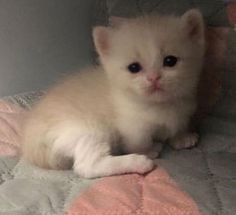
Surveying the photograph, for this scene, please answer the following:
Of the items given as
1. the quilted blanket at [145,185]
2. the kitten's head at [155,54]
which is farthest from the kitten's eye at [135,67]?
the quilted blanket at [145,185]

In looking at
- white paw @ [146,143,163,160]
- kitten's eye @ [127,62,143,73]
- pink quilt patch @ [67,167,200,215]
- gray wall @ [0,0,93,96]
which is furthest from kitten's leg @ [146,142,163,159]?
gray wall @ [0,0,93,96]

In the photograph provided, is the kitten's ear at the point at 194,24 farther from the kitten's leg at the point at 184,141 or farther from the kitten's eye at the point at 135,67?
the kitten's leg at the point at 184,141

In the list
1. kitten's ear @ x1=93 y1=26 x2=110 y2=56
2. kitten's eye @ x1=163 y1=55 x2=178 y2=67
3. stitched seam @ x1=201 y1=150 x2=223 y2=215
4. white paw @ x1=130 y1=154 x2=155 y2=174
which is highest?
kitten's ear @ x1=93 y1=26 x2=110 y2=56

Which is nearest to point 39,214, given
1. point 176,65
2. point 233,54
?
point 176,65

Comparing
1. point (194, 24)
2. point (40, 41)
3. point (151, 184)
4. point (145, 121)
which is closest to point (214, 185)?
point (151, 184)

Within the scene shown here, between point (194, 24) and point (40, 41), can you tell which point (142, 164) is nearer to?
point (194, 24)

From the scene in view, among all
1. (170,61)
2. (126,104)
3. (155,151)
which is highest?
(170,61)

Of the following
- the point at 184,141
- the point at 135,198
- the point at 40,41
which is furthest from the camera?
the point at 40,41

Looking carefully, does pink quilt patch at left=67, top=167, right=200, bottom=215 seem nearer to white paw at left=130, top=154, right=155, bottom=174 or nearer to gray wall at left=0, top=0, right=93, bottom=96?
white paw at left=130, top=154, right=155, bottom=174
